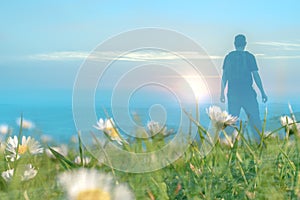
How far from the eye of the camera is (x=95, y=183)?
2.58ft

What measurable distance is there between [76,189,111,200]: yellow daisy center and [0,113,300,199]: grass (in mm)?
324

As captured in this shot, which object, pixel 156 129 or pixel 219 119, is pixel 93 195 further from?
pixel 156 129

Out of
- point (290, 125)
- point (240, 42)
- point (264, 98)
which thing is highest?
point (240, 42)

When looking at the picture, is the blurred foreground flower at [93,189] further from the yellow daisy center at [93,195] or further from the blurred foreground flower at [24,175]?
the blurred foreground flower at [24,175]

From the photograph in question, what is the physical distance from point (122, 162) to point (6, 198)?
445 millimetres

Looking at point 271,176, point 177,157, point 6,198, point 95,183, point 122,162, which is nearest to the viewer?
point 95,183

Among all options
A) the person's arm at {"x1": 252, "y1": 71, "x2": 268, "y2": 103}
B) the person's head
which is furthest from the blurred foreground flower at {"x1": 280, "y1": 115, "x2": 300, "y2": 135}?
the person's head

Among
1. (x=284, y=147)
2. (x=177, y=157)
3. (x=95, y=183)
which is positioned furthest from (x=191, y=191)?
(x=284, y=147)

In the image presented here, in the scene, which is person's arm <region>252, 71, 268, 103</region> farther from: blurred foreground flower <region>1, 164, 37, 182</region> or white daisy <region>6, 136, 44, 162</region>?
blurred foreground flower <region>1, 164, 37, 182</region>

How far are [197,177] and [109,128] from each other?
1.12 ft

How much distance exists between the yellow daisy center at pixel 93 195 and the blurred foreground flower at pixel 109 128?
841 millimetres

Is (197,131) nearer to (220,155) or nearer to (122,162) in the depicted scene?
(220,155)

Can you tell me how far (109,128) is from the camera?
1637mm

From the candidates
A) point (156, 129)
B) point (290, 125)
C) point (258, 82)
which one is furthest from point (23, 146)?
point (258, 82)
